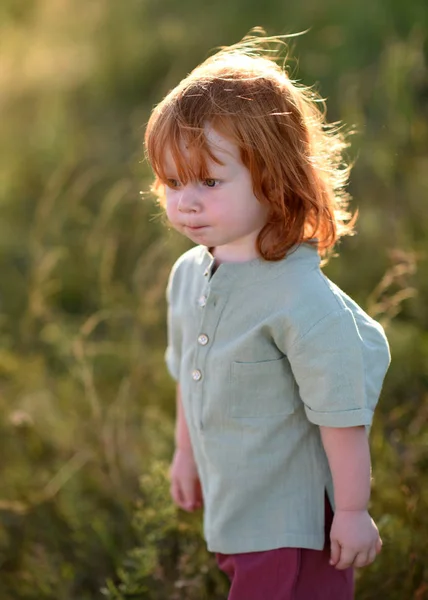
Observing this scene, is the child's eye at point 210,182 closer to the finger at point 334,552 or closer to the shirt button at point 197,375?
the shirt button at point 197,375

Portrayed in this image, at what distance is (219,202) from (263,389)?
375mm

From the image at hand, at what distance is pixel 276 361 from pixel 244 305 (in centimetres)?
12

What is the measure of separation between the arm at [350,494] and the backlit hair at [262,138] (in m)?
0.36

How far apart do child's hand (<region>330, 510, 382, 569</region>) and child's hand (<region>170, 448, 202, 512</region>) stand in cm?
52

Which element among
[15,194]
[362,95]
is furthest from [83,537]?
[362,95]

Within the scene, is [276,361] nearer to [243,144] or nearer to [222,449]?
[222,449]

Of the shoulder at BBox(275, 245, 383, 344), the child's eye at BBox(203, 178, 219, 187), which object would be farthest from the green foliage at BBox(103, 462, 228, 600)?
the child's eye at BBox(203, 178, 219, 187)

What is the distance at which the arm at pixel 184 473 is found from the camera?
84.9 inches

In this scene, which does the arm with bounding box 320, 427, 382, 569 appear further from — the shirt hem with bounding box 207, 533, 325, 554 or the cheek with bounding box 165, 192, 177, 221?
the cheek with bounding box 165, 192, 177, 221

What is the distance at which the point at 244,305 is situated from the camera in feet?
5.66

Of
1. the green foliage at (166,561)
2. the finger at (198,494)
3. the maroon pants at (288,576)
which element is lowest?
the green foliage at (166,561)

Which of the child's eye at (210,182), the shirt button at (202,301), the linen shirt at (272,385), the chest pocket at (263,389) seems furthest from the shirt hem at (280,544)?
the child's eye at (210,182)

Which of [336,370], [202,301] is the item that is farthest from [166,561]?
[336,370]

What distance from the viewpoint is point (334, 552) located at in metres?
1.73
